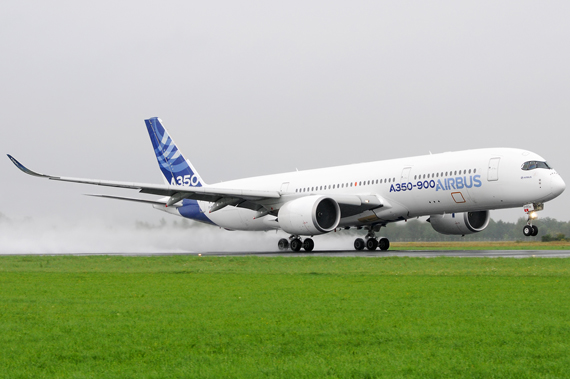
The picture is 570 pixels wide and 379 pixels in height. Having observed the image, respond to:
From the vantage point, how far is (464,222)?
3844 centimetres

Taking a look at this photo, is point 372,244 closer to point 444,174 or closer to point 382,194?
point 382,194

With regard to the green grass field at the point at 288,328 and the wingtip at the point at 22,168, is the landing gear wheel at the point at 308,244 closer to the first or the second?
the wingtip at the point at 22,168

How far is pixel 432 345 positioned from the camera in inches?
287

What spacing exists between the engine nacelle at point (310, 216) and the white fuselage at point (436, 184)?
196 centimetres

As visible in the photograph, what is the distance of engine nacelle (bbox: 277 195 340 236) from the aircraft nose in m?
10.0

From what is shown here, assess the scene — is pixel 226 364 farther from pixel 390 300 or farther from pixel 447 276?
pixel 447 276

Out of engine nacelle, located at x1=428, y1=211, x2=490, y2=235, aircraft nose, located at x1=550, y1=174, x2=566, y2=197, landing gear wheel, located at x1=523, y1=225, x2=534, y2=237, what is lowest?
landing gear wheel, located at x1=523, y1=225, x2=534, y2=237

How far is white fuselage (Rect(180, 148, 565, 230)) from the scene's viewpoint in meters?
30.9

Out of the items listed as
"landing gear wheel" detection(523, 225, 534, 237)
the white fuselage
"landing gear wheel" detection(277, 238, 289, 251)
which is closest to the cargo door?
the white fuselage

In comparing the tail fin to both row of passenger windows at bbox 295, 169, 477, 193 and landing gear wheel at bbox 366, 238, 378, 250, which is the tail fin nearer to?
row of passenger windows at bbox 295, 169, 477, 193

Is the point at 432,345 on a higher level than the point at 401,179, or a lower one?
lower

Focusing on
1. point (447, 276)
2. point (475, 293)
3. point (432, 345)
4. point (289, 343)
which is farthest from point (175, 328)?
point (447, 276)

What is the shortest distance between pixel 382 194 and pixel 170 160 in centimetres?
1735

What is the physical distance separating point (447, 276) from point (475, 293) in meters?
4.45
